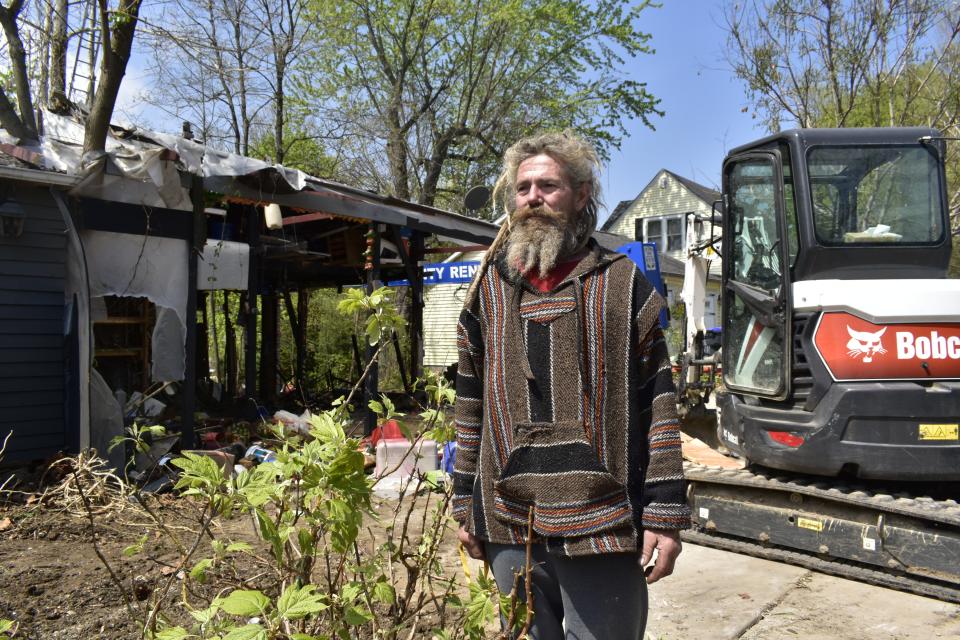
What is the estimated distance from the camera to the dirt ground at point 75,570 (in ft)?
11.9

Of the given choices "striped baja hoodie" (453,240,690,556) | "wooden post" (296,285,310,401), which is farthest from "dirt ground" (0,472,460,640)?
"wooden post" (296,285,310,401)

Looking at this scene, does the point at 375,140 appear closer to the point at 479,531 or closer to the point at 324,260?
the point at 324,260

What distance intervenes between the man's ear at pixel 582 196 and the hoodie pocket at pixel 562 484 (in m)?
0.68

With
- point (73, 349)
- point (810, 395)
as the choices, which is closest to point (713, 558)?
point (810, 395)

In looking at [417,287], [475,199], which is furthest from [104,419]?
[475,199]

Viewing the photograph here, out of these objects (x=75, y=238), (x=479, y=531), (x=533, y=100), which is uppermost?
(x=533, y=100)

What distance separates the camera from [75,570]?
15.1 ft

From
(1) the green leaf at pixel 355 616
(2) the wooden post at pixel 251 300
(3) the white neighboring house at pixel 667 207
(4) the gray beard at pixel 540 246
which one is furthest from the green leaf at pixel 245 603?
(3) the white neighboring house at pixel 667 207

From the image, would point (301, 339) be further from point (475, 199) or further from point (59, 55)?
point (59, 55)

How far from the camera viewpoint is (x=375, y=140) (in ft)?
72.5

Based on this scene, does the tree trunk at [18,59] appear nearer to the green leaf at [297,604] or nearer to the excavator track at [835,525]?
the excavator track at [835,525]

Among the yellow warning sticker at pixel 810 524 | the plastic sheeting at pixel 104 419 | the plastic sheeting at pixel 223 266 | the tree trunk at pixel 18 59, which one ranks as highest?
the tree trunk at pixel 18 59

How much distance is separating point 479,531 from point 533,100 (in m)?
22.5

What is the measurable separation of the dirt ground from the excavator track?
1975 mm
